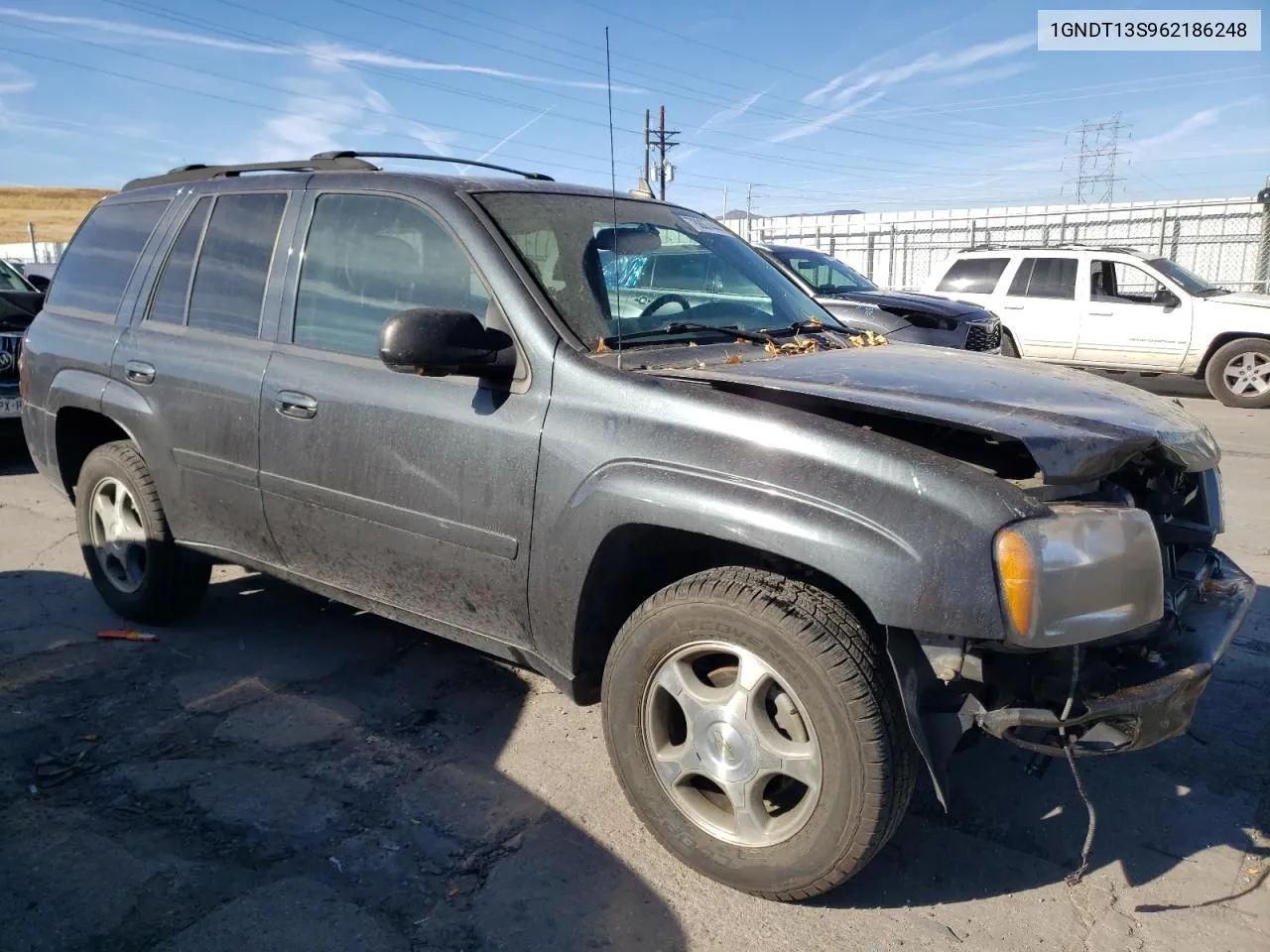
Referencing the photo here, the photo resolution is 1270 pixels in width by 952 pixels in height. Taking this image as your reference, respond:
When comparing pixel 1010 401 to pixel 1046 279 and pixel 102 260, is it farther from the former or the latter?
pixel 1046 279

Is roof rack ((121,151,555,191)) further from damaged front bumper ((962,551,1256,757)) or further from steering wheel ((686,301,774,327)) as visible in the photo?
damaged front bumper ((962,551,1256,757))

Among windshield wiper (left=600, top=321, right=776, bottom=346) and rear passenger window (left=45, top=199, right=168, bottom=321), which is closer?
windshield wiper (left=600, top=321, right=776, bottom=346)

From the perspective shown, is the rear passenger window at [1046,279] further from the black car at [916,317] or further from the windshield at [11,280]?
the windshield at [11,280]

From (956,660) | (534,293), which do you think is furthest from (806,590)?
(534,293)

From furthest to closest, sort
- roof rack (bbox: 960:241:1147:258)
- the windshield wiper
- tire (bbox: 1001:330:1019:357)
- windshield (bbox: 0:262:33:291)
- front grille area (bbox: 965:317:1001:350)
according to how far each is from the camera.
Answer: tire (bbox: 1001:330:1019:357) < roof rack (bbox: 960:241:1147:258) < front grille area (bbox: 965:317:1001:350) < windshield (bbox: 0:262:33:291) < the windshield wiper

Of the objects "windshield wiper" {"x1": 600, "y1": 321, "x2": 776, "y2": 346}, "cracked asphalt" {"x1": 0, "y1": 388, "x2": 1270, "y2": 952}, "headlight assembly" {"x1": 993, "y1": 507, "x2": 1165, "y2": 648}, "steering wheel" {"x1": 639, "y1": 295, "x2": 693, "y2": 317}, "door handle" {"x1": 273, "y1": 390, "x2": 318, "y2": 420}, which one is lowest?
"cracked asphalt" {"x1": 0, "y1": 388, "x2": 1270, "y2": 952}

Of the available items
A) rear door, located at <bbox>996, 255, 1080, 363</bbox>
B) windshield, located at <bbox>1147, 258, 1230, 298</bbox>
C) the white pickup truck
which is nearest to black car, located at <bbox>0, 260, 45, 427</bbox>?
the white pickup truck

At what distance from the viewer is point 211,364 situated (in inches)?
143

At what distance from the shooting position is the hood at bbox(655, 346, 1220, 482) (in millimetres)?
2242

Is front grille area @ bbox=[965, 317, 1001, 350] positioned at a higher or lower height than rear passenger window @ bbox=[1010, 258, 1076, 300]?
lower

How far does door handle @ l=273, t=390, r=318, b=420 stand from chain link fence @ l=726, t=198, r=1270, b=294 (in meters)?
15.9

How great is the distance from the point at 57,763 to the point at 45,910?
84cm

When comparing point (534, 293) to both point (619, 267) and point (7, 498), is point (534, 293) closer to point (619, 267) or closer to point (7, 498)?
point (619, 267)

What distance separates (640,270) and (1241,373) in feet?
35.1
